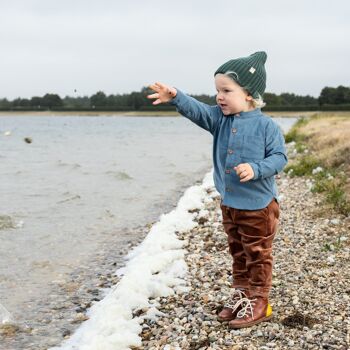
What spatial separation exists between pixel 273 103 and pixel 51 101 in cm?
5746

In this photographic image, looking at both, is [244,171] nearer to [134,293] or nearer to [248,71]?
[248,71]

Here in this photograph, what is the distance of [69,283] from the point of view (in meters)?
7.40

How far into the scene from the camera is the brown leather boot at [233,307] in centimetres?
490

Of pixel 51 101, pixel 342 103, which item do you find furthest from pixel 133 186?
pixel 51 101

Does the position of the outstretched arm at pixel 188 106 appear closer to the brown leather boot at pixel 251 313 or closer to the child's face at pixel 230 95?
the child's face at pixel 230 95

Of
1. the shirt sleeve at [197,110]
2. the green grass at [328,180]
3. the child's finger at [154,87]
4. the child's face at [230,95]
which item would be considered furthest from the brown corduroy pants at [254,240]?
the green grass at [328,180]

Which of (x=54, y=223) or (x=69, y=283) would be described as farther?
(x=54, y=223)

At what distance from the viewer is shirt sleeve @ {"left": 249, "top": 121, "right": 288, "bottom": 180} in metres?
4.27

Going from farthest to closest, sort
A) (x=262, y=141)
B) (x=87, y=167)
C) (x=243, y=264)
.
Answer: (x=87, y=167)
(x=243, y=264)
(x=262, y=141)

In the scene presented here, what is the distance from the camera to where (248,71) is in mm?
4391

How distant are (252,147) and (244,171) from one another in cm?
43

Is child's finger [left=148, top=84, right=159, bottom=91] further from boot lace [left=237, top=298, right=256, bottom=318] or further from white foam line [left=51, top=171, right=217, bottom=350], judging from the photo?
white foam line [left=51, top=171, right=217, bottom=350]

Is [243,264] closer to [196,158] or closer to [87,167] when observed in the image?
[87,167]

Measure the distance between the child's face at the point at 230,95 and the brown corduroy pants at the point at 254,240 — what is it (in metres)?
0.91
